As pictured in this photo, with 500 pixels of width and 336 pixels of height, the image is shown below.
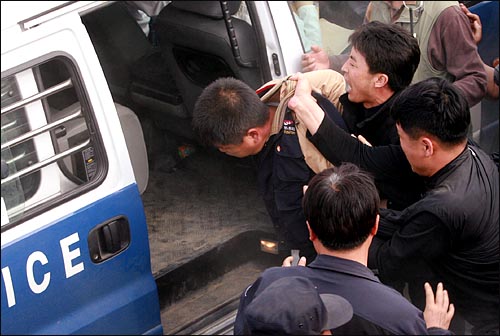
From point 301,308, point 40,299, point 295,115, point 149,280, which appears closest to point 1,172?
point 40,299

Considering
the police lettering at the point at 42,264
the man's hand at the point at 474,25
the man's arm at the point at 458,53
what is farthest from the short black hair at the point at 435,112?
the police lettering at the point at 42,264

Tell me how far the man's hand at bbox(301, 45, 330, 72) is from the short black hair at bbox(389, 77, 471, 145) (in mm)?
915

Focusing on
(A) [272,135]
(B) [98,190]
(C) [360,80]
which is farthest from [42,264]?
(C) [360,80]

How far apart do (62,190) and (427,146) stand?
1.34m

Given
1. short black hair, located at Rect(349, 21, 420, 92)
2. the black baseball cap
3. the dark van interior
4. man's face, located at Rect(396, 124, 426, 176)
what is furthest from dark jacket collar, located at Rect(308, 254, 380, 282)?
the dark van interior

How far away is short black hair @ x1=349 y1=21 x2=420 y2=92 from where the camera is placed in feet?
10.2

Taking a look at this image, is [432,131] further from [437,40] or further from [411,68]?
[437,40]

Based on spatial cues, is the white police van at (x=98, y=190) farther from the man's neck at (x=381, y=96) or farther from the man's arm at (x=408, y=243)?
the man's arm at (x=408, y=243)

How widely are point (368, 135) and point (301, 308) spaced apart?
1.37m

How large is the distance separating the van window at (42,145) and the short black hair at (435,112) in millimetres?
1133

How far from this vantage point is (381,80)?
3115 mm

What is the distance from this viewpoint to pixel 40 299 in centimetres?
294

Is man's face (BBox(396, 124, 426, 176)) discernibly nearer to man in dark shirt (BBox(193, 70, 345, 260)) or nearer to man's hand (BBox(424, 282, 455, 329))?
man in dark shirt (BBox(193, 70, 345, 260))

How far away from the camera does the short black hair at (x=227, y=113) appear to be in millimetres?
2977
